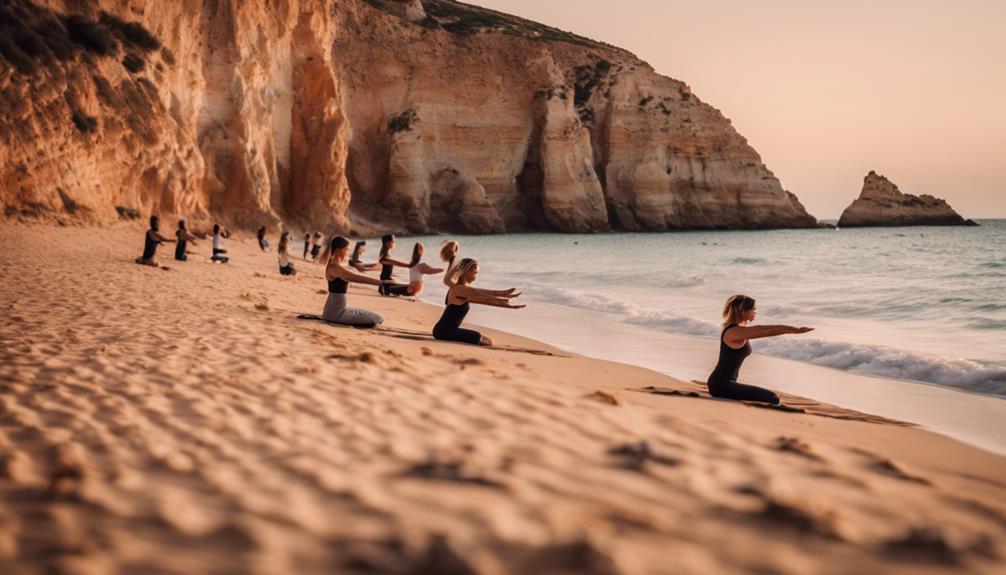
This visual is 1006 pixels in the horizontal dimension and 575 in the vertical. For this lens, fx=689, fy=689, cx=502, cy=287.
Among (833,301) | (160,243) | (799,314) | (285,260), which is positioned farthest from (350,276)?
(833,301)

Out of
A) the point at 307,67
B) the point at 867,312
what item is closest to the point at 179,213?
the point at 307,67

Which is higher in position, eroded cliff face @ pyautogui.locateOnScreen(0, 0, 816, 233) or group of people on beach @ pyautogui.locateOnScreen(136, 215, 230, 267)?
eroded cliff face @ pyautogui.locateOnScreen(0, 0, 816, 233)

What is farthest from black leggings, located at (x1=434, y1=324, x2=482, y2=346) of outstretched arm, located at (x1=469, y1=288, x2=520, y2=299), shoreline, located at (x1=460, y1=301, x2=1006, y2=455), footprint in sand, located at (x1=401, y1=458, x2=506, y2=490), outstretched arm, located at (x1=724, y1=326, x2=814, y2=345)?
footprint in sand, located at (x1=401, y1=458, x2=506, y2=490)

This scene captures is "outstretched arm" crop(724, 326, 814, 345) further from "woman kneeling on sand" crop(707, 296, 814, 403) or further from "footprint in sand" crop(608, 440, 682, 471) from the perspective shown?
"footprint in sand" crop(608, 440, 682, 471)

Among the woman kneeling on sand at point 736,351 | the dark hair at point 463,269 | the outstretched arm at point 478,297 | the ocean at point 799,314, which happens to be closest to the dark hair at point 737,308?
the woman kneeling on sand at point 736,351

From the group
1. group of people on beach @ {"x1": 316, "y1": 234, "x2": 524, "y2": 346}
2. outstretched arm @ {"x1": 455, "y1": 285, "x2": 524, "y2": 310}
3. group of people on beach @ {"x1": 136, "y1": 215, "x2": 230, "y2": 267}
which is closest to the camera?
outstretched arm @ {"x1": 455, "y1": 285, "x2": 524, "y2": 310}

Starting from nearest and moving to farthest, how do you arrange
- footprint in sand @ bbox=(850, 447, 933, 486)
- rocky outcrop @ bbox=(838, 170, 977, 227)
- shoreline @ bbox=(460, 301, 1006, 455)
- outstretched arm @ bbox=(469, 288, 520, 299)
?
footprint in sand @ bbox=(850, 447, 933, 486) < shoreline @ bbox=(460, 301, 1006, 455) < outstretched arm @ bbox=(469, 288, 520, 299) < rocky outcrop @ bbox=(838, 170, 977, 227)

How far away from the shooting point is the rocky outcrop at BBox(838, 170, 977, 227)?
267 feet

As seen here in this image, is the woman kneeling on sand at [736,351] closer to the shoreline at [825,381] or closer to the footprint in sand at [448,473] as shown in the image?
the shoreline at [825,381]

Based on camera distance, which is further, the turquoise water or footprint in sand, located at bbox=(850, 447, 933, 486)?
the turquoise water

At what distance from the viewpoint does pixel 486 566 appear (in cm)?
214

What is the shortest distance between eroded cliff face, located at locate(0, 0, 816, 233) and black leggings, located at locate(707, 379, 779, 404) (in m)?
22.3

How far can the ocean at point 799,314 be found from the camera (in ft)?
25.9

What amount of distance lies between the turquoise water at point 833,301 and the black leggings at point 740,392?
283 centimetres
